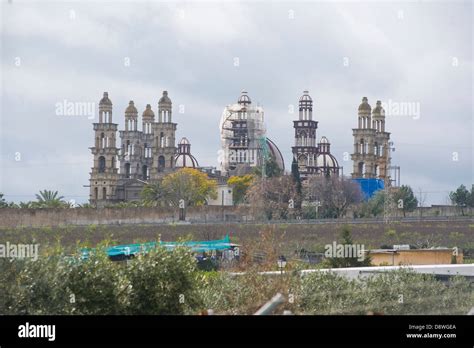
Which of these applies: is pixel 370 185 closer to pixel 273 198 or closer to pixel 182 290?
pixel 273 198

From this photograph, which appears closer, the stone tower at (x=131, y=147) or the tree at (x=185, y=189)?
the tree at (x=185, y=189)

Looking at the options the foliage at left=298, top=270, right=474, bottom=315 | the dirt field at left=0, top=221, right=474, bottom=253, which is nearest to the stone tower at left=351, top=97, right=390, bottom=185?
the dirt field at left=0, top=221, right=474, bottom=253

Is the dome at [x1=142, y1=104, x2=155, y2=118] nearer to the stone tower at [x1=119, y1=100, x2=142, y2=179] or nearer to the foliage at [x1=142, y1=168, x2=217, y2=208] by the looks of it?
the stone tower at [x1=119, y1=100, x2=142, y2=179]

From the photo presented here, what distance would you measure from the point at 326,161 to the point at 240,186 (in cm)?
2376

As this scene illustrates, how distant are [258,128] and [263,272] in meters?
85.4

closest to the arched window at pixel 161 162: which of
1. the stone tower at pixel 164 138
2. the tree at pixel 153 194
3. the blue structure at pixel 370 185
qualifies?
the stone tower at pixel 164 138

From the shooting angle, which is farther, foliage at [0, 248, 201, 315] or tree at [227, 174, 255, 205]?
tree at [227, 174, 255, 205]

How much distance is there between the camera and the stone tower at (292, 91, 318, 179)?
112 metres

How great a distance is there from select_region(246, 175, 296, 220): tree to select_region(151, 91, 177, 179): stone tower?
2598cm

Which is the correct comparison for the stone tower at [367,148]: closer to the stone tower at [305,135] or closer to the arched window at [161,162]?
the stone tower at [305,135]

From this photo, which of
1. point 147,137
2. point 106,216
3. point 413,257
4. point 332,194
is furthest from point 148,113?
point 413,257

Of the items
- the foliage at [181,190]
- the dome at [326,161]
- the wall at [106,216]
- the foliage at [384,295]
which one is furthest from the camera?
the dome at [326,161]

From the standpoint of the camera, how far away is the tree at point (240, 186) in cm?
9209

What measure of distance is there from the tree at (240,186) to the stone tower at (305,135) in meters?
16.5
